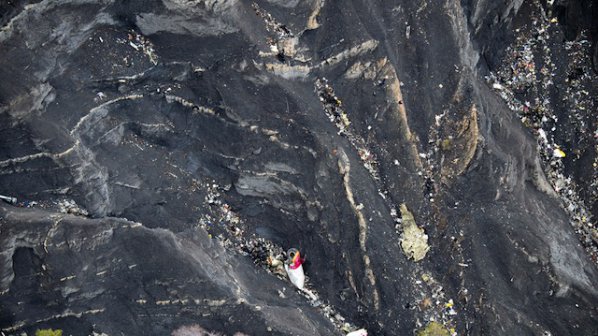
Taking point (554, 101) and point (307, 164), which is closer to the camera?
point (307, 164)

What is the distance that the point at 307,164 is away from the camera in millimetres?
11180

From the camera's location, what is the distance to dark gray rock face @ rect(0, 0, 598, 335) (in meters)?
10.2

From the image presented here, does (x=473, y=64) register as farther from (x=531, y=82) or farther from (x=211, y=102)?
(x=211, y=102)

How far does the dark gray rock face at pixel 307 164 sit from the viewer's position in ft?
33.4

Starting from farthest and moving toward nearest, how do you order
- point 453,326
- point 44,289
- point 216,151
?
point 216,151, point 453,326, point 44,289

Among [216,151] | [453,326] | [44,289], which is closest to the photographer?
[44,289]

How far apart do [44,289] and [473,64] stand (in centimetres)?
906

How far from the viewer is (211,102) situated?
11188mm

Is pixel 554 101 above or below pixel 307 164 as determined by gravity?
above

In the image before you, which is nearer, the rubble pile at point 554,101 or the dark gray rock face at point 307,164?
the dark gray rock face at point 307,164

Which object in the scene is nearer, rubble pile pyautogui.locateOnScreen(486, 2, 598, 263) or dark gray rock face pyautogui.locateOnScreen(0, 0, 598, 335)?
dark gray rock face pyautogui.locateOnScreen(0, 0, 598, 335)

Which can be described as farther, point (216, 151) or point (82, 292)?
point (216, 151)

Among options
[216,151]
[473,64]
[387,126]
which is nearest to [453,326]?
[387,126]

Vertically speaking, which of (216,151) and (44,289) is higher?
(216,151)
